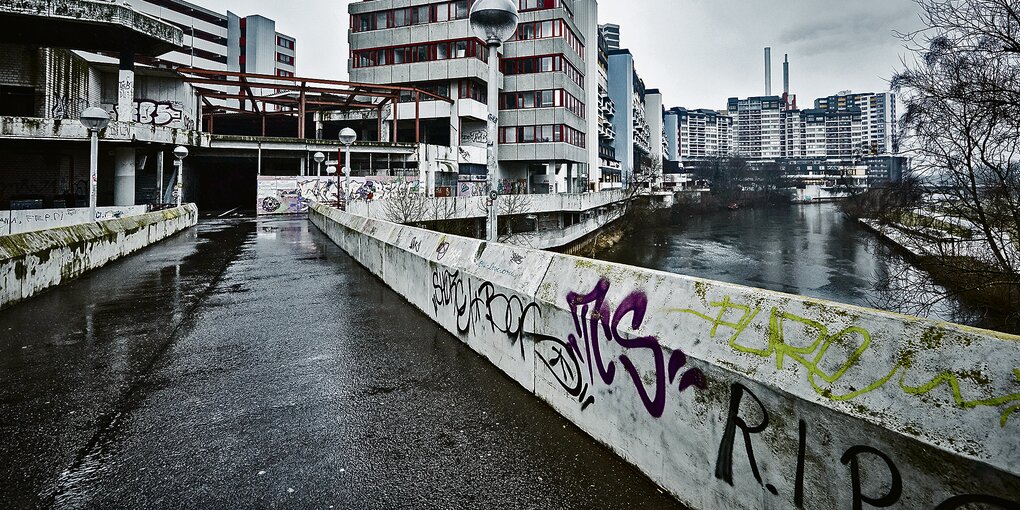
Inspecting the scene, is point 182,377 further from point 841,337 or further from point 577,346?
point 841,337

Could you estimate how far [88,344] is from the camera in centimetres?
655

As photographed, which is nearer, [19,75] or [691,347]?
[691,347]

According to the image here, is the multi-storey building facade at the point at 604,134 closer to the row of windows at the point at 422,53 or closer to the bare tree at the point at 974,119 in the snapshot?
the row of windows at the point at 422,53

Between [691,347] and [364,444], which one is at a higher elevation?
[691,347]

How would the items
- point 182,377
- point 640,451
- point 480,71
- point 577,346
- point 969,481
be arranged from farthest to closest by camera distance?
1. point 480,71
2. point 182,377
3. point 577,346
4. point 640,451
5. point 969,481

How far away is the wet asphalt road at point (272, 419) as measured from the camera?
11.0 ft

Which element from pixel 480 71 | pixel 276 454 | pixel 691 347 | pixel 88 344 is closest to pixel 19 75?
pixel 480 71

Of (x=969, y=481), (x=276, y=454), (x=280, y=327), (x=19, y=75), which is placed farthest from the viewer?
(x=19, y=75)

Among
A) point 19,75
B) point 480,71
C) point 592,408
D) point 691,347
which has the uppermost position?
point 480,71

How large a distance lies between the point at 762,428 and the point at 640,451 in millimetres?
962

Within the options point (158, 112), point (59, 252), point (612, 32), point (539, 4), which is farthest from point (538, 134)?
point (612, 32)

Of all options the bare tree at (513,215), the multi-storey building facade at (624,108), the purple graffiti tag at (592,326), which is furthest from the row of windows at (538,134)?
the purple graffiti tag at (592,326)

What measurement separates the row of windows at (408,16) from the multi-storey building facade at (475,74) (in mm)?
94

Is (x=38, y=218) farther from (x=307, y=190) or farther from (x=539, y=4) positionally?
(x=539, y=4)
